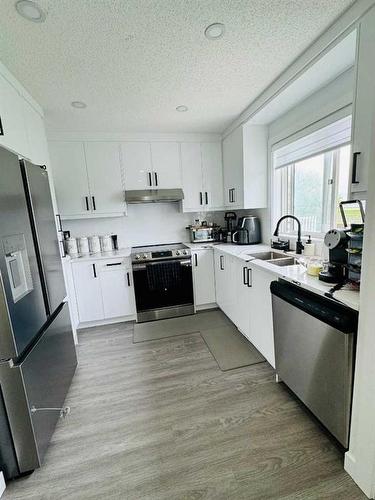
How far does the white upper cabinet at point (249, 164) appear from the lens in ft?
8.95

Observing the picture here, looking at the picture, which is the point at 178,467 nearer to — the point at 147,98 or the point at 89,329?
the point at 89,329

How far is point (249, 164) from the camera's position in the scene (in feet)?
9.06

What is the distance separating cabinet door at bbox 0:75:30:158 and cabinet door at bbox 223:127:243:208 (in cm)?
220

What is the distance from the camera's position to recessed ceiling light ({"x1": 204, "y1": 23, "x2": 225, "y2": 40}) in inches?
52.6

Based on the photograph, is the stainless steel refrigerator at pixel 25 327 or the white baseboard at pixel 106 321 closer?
the stainless steel refrigerator at pixel 25 327

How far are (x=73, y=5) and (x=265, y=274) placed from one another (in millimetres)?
2021

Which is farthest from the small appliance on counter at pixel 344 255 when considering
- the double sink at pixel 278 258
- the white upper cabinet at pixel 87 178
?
the white upper cabinet at pixel 87 178

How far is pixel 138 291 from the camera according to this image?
292cm

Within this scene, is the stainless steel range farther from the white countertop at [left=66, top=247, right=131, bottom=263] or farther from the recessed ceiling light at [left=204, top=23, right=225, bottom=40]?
the recessed ceiling light at [left=204, top=23, right=225, bottom=40]

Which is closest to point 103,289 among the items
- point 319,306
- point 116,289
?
point 116,289

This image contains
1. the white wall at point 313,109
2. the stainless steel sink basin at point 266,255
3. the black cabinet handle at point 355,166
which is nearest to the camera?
the black cabinet handle at point 355,166

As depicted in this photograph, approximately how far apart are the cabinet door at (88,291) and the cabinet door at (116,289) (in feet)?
0.23

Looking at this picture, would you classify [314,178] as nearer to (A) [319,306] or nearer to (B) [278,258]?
(B) [278,258]

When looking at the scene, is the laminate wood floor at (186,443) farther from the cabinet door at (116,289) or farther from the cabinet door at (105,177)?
the cabinet door at (105,177)
